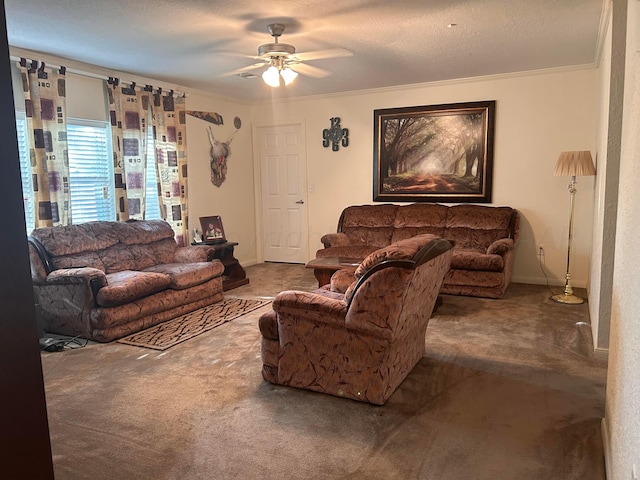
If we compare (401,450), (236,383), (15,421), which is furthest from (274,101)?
(15,421)

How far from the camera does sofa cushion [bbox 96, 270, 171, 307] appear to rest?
382 centimetres

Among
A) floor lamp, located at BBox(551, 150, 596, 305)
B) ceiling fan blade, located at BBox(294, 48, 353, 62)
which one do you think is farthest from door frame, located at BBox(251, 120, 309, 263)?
floor lamp, located at BBox(551, 150, 596, 305)

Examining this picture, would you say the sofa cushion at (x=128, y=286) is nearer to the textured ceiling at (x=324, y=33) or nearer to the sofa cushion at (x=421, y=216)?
the textured ceiling at (x=324, y=33)

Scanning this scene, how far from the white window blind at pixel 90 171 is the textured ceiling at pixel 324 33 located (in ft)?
2.21

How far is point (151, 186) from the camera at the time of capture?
18.2 feet

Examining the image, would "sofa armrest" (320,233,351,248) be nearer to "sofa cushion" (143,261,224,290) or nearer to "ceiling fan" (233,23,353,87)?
"sofa cushion" (143,261,224,290)

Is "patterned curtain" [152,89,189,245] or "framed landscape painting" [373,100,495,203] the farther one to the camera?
"framed landscape painting" [373,100,495,203]

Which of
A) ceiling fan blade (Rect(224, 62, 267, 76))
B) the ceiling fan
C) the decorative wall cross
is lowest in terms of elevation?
the decorative wall cross

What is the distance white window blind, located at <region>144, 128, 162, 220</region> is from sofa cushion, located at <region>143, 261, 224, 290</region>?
0.89 meters

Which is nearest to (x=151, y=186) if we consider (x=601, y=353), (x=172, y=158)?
(x=172, y=158)

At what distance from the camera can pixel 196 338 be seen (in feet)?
12.7

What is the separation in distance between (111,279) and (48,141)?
1405mm

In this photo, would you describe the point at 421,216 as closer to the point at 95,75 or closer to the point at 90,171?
the point at 90,171

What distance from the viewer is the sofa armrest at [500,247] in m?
4.95
